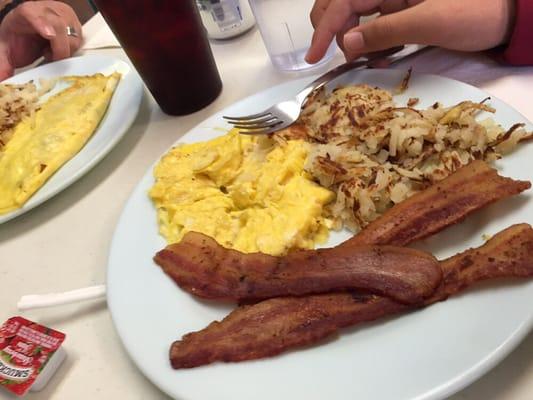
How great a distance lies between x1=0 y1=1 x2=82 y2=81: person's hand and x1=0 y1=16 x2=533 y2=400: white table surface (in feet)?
1.90

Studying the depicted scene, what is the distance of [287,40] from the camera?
4.65ft

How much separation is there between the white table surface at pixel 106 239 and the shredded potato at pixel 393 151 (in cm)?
19

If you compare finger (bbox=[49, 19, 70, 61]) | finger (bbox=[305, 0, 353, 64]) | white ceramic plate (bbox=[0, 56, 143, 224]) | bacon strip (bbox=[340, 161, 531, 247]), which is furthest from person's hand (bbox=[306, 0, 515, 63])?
finger (bbox=[49, 19, 70, 61])

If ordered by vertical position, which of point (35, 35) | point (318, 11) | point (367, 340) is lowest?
point (367, 340)

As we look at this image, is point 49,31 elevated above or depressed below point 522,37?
above

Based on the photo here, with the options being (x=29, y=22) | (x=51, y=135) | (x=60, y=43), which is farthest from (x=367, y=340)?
A: (x=29, y=22)

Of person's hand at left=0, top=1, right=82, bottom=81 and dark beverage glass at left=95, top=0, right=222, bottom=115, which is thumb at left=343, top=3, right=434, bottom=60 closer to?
dark beverage glass at left=95, top=0, right=222, bottom=115

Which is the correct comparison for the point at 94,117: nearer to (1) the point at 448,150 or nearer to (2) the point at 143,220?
(2) the point at 143,220

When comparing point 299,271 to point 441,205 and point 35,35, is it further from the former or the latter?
point 35,35

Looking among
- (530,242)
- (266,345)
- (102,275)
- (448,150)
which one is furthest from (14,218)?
(530,242)

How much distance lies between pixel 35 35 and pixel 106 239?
4.10ft

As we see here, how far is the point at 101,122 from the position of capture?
140cm

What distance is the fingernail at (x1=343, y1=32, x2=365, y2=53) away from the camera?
1089 millimetres

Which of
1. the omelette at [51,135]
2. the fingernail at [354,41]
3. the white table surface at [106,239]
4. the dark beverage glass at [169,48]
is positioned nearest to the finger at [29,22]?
the omelette at [51,135]
